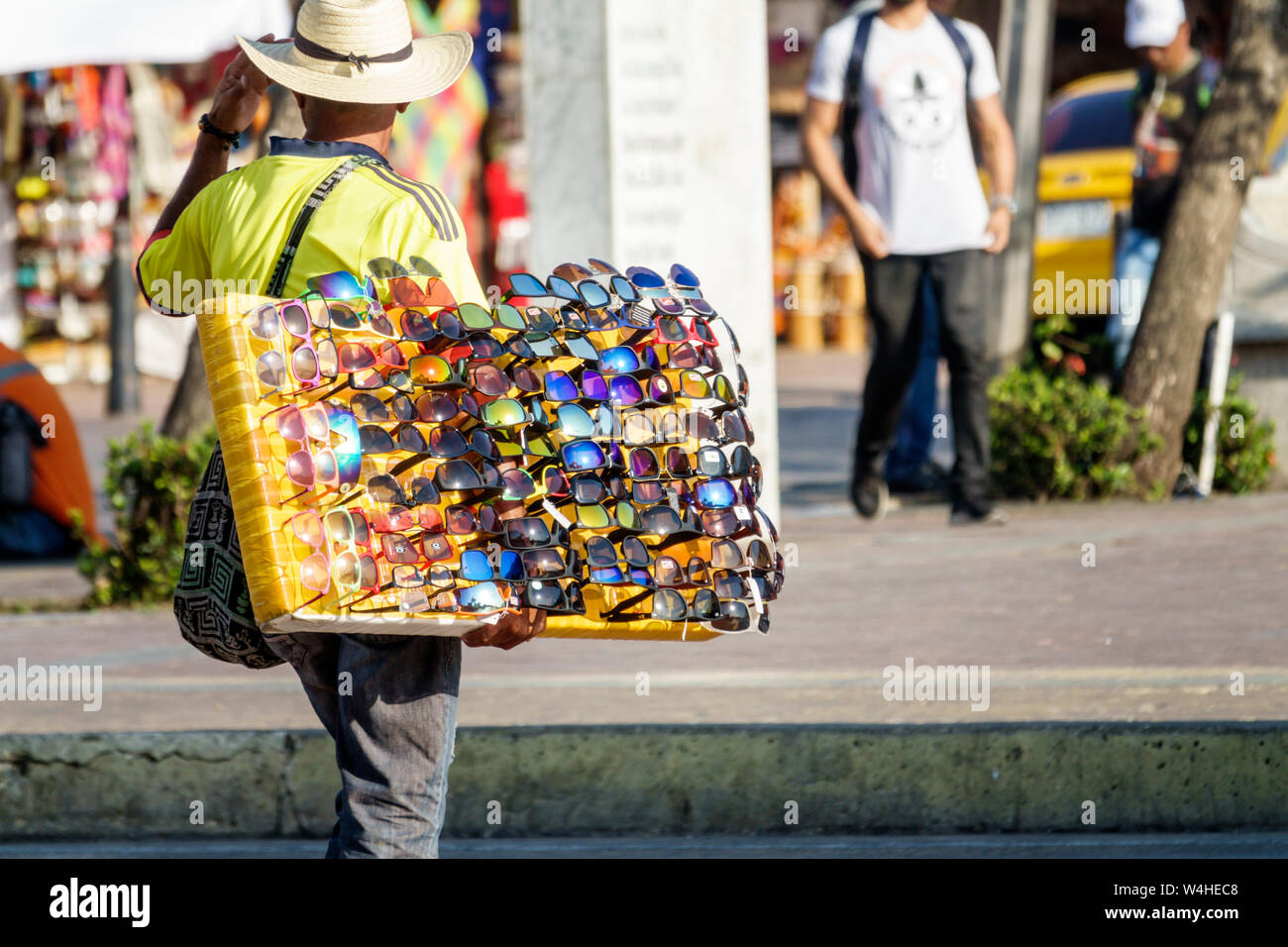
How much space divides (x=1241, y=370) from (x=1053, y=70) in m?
15.6

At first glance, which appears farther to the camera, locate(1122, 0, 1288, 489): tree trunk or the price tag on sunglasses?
locate(1122, 0, 1288, 489): tree trunk

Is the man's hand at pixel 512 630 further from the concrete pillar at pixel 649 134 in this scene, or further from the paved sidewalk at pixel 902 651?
the concrete pillar at pixel 649 134

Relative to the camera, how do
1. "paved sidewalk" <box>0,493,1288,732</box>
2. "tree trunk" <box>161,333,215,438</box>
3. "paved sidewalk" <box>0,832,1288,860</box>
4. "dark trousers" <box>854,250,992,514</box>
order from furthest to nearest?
"dark trousers" <box>854,250,992,514</box> → "tree trunk" <box>161,333,215,438</box> → "paved sidewalk" <box>0,493,1288,732</box> → "paved sidewalk" <box>0,832,1288,860</box>

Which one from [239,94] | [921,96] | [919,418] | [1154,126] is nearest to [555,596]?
[239,94]

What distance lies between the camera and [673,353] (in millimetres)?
3365

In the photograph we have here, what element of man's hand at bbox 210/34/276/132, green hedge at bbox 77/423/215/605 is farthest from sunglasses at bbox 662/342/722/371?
green hedge at bbox 77/423/215/605

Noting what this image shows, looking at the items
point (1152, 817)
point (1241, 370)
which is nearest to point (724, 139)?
point (1241, 370)

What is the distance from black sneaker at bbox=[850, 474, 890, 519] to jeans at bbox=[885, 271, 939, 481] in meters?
0.71

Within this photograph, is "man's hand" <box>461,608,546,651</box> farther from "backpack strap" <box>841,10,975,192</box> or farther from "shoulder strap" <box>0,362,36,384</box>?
"shoulder strap" <box>0,362,36,384</box>

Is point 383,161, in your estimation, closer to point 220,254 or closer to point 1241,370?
point 220,254

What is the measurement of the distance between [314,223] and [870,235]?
17.3 ft

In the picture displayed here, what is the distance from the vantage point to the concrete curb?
15.3 ft

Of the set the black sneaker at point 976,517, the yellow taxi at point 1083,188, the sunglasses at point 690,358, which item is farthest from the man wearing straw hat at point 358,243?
the yellow taxi at point 1083,188

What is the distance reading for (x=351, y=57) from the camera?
344 cm
